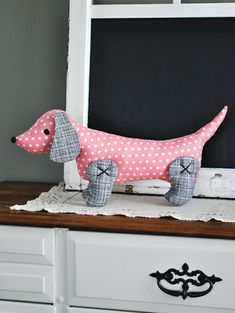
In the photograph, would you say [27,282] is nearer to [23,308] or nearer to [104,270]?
[23,308]

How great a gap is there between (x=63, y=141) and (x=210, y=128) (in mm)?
331

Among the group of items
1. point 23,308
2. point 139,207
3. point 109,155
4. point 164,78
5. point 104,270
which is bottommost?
point 23,308

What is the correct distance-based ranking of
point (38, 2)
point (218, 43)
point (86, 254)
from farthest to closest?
1. point (38, 2)
2. point (218, 43)
3. point (86, 254)

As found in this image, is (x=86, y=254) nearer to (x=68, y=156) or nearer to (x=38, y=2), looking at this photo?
(x=68, y=156)

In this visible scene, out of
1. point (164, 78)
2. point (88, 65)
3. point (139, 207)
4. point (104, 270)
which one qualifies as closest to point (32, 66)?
point (88, 65)

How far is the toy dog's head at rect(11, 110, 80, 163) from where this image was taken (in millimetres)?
1058

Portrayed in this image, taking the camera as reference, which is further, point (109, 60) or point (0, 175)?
point (0, 175)

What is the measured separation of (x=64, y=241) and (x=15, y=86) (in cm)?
56

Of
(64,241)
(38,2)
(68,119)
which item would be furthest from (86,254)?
(38,2)

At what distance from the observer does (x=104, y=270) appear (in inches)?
39.2

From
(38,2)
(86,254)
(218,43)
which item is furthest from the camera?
(38,2)

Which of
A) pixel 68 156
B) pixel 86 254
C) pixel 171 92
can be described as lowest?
pixel 86 254

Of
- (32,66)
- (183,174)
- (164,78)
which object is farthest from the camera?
(32,66)

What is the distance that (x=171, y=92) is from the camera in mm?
1223
